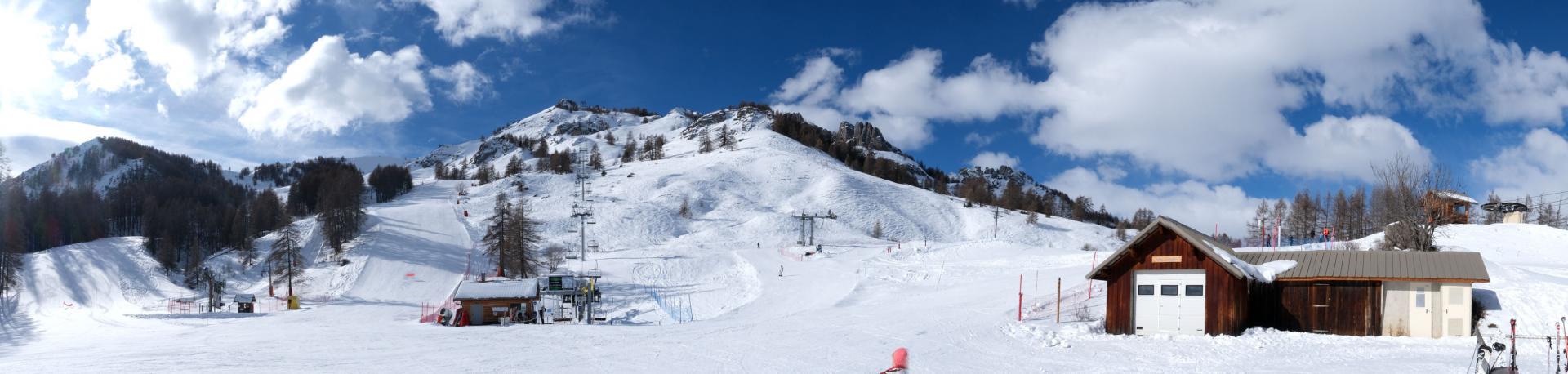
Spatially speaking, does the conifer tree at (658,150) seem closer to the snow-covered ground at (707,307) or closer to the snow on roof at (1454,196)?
the snow-covered ground at (707,307)

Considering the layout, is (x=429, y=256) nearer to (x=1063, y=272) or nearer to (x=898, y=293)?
(x=898, y=293)

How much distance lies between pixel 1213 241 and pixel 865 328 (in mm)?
10485

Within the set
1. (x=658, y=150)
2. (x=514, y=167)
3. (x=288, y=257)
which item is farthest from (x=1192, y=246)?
(x=658, y=150)

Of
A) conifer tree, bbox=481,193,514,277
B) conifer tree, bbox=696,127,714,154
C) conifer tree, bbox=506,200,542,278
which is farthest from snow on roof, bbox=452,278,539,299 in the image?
conifer tree, bbox=696,127,714,154

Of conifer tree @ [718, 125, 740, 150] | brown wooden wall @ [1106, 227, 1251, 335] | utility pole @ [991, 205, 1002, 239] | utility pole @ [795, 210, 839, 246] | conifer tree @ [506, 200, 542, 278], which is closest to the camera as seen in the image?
brown wooden wall @ [1106, 227, 1251, 335]

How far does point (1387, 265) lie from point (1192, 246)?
5383 mm

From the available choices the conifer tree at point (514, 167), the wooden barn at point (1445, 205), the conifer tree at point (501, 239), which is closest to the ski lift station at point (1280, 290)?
the wooden barn at point (1445, 205)

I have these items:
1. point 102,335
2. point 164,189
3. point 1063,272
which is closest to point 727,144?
point 164,189

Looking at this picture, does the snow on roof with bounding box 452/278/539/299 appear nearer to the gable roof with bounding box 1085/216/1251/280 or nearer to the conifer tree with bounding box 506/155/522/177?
the gable roof with bounding box 1085/216/1251/280

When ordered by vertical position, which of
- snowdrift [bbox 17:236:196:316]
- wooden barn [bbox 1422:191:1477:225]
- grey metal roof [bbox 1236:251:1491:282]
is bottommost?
snowdrift [bbox 17:236:196:316]

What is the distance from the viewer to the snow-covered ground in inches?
740

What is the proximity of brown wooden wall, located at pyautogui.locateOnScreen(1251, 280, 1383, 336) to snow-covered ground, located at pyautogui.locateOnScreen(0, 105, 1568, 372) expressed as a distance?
1.25 meters

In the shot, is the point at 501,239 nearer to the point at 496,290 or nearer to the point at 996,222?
the point at 496,290

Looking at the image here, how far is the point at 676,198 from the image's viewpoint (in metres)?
104
